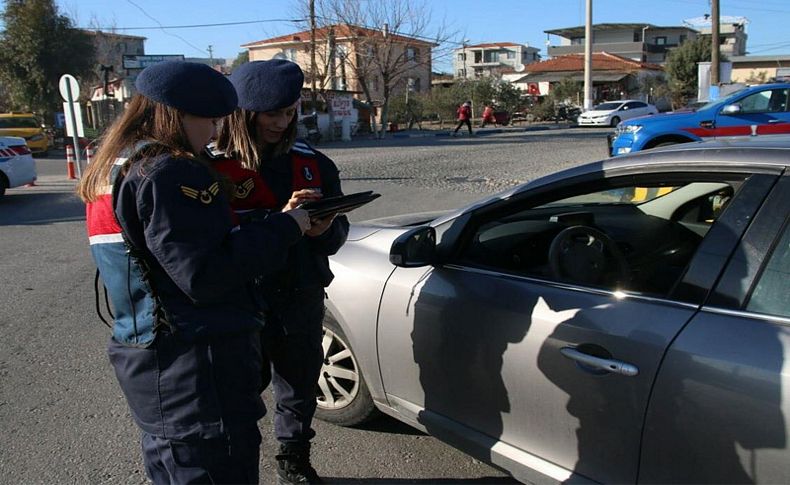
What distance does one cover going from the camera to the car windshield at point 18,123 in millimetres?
22328

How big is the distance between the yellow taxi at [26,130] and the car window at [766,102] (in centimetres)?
2162

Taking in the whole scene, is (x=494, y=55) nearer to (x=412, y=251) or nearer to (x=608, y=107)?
(x=608, y=107)

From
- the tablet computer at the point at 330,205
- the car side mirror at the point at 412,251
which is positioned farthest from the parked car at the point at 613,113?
the tablet computer at the point at 330,205

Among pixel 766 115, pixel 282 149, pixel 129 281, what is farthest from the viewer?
pixel 766 115

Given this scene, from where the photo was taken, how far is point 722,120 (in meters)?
11.3

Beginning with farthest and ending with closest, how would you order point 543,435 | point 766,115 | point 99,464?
point 766,115 < point 99,464 < point 543,435

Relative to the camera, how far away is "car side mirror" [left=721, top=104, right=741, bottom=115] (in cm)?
1097

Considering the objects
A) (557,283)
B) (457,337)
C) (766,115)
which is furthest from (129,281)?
(766,115)

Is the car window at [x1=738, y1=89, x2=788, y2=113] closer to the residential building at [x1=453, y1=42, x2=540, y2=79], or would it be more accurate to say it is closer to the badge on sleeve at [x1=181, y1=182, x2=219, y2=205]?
the badge on sleeve at [x1=181, y1=182, x2=219, y2=205]

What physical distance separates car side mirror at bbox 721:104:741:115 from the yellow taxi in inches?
838

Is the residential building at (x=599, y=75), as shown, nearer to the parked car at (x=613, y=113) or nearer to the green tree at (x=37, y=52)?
the parked car at (x=613, y=113)

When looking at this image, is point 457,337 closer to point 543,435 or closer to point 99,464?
point 543,435

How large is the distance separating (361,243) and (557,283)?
113cm

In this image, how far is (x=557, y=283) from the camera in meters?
2.30
